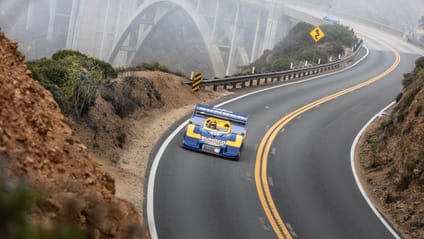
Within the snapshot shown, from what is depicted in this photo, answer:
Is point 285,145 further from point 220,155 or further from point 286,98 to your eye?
point 286,98

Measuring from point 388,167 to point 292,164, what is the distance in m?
3.27

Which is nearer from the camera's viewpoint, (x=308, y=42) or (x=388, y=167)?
(x=388, y=167)

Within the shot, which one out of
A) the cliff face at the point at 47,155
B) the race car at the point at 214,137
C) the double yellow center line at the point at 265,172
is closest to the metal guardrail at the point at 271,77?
the double yellow center line at the point at 265,172

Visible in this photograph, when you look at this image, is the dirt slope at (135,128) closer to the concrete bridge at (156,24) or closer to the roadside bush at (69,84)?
the roadside bush at (69,84)

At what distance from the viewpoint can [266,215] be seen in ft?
47.8

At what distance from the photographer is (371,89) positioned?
42.3 meters

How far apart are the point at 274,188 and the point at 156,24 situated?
224 feet

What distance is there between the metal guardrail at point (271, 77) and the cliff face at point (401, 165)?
942cm

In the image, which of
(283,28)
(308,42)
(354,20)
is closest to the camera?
(308,42)

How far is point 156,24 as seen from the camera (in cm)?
8325

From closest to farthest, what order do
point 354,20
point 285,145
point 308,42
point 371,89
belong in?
point 285,145 < point 371,89 < point 308,42 < point 354,20

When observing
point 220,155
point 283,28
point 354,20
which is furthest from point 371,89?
point 354,20

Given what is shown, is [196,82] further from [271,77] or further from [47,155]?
[47,155]

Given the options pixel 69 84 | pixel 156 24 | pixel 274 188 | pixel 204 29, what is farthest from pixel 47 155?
pixel 156 24
